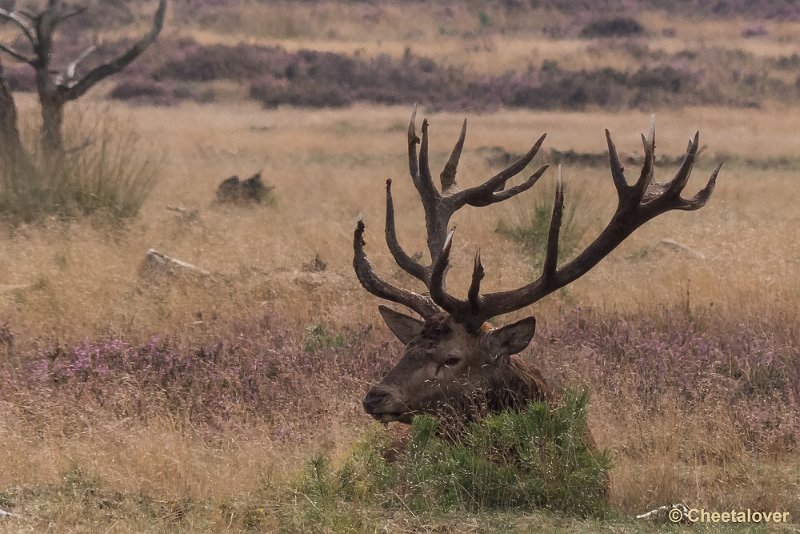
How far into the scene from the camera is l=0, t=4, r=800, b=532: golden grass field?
5848 mm

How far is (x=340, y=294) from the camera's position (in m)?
10.3

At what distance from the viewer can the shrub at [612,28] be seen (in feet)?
156

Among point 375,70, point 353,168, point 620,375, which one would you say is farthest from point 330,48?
point 620,375

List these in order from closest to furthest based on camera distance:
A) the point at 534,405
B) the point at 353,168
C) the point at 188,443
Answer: the point at 534,405, the point at 188,443, the point at 353,168

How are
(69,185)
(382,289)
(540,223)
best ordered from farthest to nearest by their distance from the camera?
(69,185), (540,223), (382,289)

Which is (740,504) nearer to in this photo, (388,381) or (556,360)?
(388,381)

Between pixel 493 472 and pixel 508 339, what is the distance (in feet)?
1.99

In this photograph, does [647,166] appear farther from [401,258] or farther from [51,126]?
[51,126]

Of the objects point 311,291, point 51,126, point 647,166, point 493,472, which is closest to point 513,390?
point 493,472

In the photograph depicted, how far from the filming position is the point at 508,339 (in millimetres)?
5695

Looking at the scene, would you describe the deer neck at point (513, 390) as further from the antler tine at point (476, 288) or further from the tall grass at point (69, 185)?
the tall grass at point (69, 185)

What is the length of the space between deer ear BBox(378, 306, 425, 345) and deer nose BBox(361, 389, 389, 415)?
0.57 m

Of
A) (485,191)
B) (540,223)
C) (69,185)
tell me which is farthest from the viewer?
(69,185)

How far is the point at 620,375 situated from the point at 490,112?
76.1 feet
